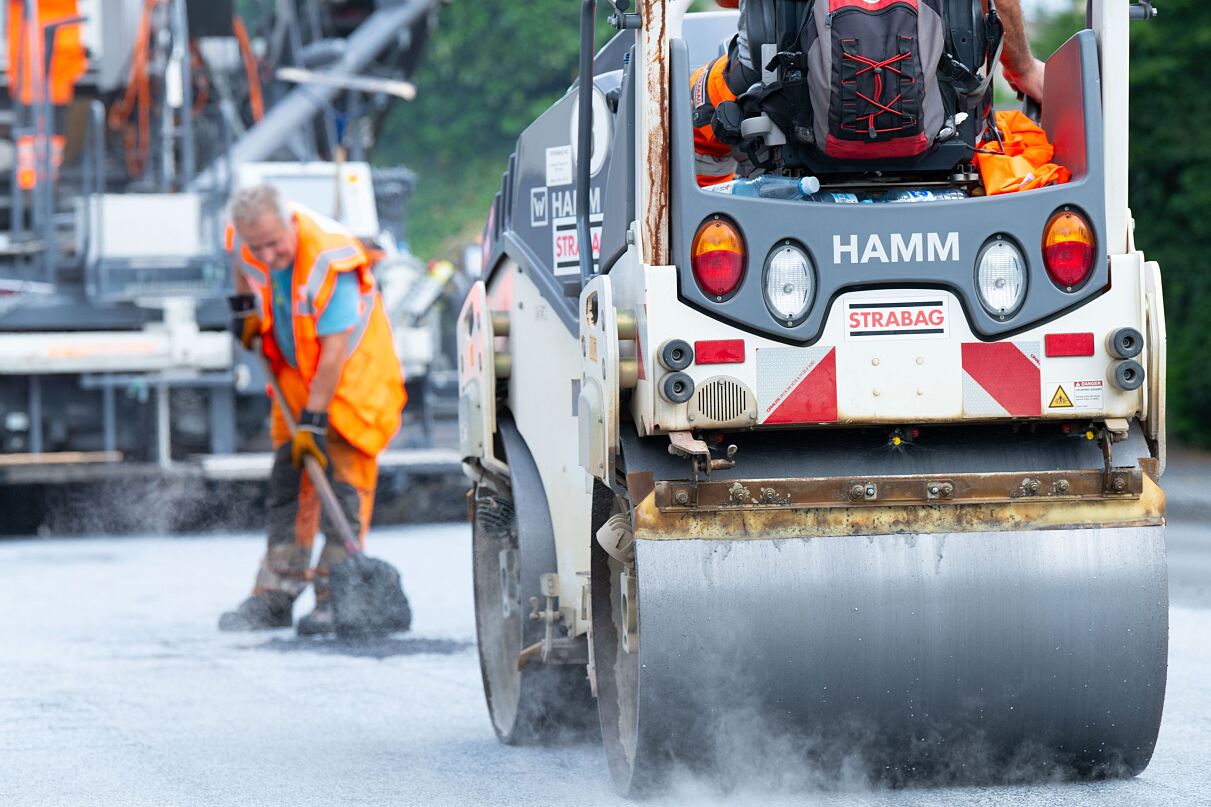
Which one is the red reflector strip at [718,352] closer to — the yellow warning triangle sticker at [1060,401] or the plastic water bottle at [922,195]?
the plastic water bottle at [922,195]

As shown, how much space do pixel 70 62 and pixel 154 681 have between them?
21.6 feet

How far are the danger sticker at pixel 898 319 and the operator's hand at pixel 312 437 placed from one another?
165 inches

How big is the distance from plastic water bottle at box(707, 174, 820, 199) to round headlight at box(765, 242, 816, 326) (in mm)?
182

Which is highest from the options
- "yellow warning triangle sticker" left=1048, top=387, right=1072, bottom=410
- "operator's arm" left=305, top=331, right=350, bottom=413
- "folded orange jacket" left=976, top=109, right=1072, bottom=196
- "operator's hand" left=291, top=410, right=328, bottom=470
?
"folded orange jacket" left=976, top=109, right=1072, bottom=196

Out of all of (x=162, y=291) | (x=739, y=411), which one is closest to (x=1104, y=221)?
(x=739, y=411)

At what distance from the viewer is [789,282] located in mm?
4082

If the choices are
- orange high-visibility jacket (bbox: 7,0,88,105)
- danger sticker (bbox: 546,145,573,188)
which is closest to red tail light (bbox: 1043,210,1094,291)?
danger sticker (bbox: 546,145,573,188)

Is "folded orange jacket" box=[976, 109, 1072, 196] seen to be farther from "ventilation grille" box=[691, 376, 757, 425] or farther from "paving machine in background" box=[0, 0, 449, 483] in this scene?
"paving machine in background" box=[0, 0, 449, 483]

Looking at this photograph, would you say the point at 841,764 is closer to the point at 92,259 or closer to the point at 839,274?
the point at 839,274

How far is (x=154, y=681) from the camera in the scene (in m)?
6.68

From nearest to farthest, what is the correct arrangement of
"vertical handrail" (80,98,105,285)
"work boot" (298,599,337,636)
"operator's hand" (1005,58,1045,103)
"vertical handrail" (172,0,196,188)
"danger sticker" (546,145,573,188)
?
"operator's hand" (1005,58,1045,103) < "danger sticker" (546,145,573,188) < "work boot" (298,599,337,636) < "vertical handrail" (80,98,105,285) < "vertical handrail" (172,0,196,188)

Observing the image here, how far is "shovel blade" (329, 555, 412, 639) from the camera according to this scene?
7.73 m

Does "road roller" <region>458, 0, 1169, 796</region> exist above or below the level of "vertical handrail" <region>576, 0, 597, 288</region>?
below

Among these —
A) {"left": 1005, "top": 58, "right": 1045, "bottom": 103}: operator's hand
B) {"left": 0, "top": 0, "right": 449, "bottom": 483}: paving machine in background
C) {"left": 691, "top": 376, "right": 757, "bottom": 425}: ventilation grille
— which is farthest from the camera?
{"left": 0, "top": 0, "right": 449, "bottom": 483}: paving machine in background
